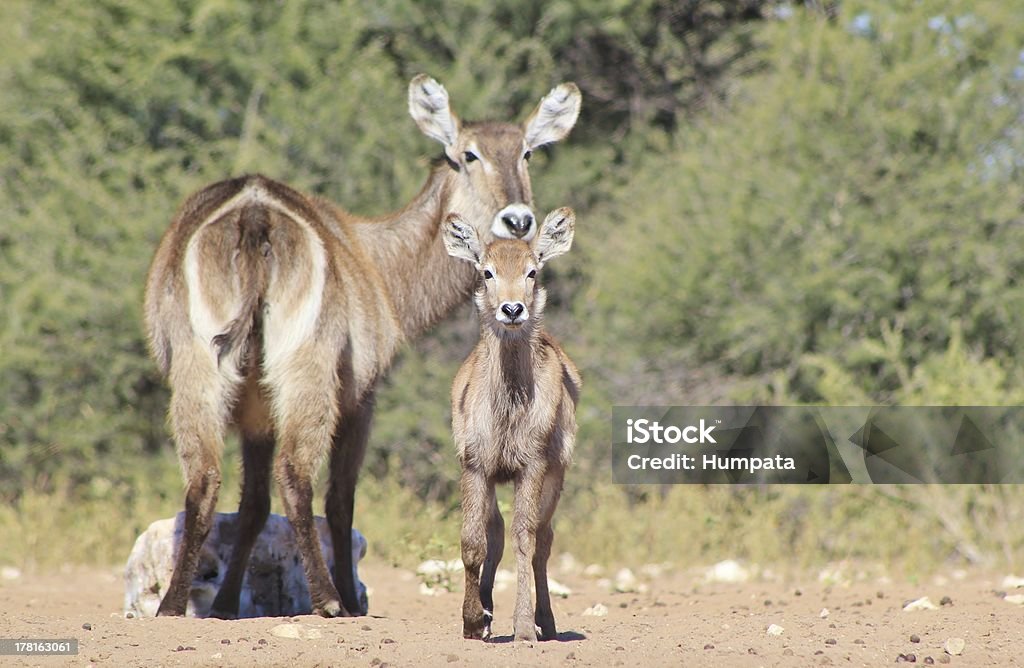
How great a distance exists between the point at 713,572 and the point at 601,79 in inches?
315

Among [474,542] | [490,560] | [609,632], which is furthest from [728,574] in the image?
[474,542]

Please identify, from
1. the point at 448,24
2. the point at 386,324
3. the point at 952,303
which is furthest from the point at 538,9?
the point at 386,324

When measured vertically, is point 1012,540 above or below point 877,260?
below

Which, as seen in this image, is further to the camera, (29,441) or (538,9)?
(538,9)

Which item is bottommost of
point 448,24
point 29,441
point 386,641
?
point 386,641

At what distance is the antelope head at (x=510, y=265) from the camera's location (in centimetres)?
571

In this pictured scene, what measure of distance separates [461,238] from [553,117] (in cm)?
208

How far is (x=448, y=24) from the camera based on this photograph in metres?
14.5

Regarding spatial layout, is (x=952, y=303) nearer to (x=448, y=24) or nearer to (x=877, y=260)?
(x=877, y=260)

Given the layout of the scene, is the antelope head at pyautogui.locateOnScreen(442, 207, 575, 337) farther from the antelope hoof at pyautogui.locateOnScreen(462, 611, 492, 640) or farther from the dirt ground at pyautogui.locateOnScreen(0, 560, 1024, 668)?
the dirt ground at pyautogui.locateOnScreen(0, 560, 1024, 668)

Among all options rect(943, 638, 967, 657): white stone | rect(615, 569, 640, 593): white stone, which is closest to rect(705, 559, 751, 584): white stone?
rect(615, 569, 640, 593): white stone

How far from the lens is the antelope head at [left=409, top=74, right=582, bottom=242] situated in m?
7.58

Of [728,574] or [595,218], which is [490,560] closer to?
[728,574]

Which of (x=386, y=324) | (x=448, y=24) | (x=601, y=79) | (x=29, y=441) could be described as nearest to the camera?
(x=386, y=324)
